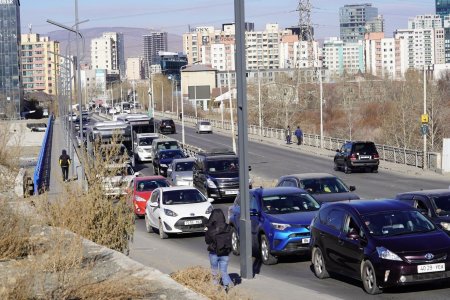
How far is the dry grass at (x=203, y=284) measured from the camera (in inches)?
443

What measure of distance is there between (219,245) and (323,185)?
1115 cm

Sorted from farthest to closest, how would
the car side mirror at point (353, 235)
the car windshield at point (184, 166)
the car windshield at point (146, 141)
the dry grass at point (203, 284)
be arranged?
the car windshield at point (146, 141) → the car windshield at point (184, 166) → the car side mirror at point (353, 235) → the dry grass at point (203, 284)

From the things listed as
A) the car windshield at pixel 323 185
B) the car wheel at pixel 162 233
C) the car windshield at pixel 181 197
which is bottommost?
the car wheel at pixel 162 233

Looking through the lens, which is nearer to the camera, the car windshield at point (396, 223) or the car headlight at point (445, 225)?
the car windshield at point (396, 223)

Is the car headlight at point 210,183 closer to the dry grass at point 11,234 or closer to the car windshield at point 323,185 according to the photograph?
the car windshield at point 323,185

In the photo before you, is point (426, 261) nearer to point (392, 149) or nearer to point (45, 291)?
point (45, 291)

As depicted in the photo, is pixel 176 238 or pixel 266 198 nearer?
pixel 266 198

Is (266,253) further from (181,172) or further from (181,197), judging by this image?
(181,172)

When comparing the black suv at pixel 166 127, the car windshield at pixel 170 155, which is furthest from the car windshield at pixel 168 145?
the black suv at pixel 166 127

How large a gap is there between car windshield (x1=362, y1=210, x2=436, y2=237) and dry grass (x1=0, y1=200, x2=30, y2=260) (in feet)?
17.9

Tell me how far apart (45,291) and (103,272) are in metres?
2.70

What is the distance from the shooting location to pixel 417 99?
8312 centimetres

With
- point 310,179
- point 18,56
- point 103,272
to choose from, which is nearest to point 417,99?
point 310,179

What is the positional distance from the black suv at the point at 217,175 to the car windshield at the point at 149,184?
230 cm
